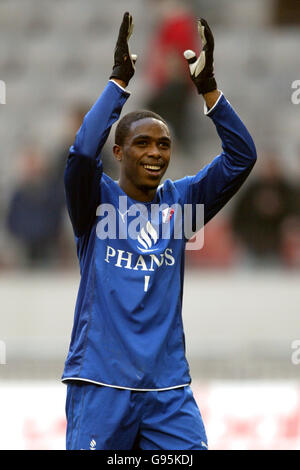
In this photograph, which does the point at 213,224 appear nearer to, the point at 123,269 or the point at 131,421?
the point at 123,269

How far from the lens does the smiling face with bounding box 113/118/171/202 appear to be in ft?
14.2

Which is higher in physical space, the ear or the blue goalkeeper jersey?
the ear

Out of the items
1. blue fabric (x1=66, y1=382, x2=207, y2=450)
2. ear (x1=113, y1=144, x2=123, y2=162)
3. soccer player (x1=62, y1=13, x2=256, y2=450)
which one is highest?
ear (x1=113, y1=144, x2=123, y2=162)

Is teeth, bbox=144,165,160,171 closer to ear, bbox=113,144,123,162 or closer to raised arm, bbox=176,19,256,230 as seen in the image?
ear, bbox=113,144,123,162

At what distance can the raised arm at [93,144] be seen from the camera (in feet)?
13.7

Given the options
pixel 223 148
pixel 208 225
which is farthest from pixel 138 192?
pixel 208 225

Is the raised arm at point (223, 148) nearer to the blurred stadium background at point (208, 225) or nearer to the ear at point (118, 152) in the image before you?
the ear at point (118, 152)

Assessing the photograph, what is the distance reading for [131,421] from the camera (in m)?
4.14

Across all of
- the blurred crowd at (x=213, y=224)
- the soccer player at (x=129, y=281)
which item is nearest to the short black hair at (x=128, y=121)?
the soccer player at (x=129, y=281)

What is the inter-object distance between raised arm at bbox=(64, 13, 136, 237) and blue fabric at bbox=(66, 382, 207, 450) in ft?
2.49

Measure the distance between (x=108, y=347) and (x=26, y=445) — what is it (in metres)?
3.16

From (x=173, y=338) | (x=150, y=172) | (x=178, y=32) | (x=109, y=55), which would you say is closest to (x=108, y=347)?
(x=173, y=338)

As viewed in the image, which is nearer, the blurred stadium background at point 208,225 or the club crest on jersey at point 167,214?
the club crest on jersey at point 167,214

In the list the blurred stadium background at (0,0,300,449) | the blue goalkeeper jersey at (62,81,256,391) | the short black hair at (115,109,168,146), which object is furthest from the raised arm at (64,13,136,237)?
the blurred stadium background at (0,0,300,449)
